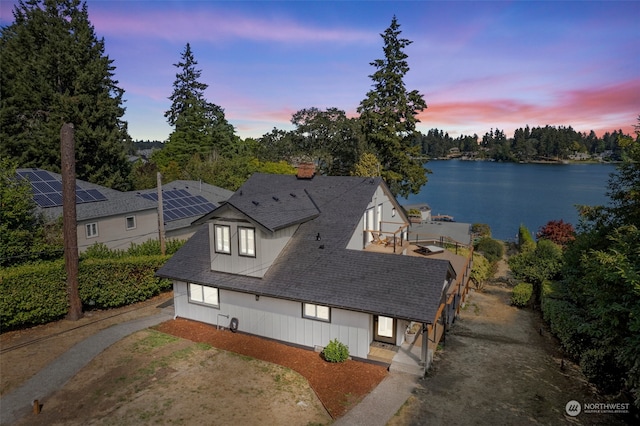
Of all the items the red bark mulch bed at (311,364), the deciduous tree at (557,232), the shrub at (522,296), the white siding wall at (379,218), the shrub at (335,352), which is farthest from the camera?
the deciduous tree at (557,232)

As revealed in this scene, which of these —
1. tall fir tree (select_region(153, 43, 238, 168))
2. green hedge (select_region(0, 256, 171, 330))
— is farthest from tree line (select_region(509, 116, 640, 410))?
tall fir tree (select_region(153, 43, 238, 168))

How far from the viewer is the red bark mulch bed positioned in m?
13.4

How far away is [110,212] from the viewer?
28.8 m

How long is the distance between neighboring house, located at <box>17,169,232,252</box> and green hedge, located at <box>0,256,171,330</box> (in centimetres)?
656

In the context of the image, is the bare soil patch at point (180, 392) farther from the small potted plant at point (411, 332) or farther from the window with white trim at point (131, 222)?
the window with white trim at point (131, 222)

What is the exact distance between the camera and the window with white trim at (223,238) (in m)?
18.5

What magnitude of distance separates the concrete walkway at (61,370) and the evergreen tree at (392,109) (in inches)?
1311

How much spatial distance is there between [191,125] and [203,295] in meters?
62.7

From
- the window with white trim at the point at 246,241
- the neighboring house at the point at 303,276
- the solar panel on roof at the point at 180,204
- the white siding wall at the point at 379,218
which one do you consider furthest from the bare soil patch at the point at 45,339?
the solar panel on roof at the point at 180,204

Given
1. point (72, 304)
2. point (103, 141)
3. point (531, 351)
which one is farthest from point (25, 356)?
point (103, 141)

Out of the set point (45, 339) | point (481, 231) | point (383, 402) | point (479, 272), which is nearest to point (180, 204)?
point (45, 339)

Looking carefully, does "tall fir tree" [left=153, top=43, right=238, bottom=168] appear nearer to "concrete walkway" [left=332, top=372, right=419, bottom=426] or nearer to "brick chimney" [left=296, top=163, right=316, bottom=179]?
"brick chimney" [left=296, top=163, right=316, bottom=179]

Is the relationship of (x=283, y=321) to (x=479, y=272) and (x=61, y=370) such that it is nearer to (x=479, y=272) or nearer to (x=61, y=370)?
(x=61, y=370)

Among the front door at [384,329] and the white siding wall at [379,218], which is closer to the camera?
the front door at [384,329]
